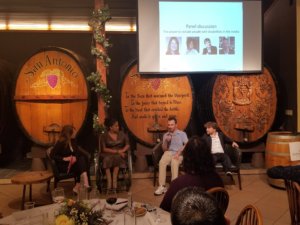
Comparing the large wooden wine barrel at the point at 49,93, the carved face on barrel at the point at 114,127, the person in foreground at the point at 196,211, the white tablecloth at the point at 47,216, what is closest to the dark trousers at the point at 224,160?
the carved face on barrel at the point at 114,127

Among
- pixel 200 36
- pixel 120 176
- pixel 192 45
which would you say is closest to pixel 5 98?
pixel 120 176

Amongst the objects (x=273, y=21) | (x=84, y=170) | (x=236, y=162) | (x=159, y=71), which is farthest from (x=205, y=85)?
(x=84, y=170)

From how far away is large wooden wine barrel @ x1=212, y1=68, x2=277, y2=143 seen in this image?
4.70 meters

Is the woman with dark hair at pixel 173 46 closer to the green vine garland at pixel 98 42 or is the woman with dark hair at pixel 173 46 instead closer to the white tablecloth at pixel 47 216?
the green vine garland at pixel 98 42

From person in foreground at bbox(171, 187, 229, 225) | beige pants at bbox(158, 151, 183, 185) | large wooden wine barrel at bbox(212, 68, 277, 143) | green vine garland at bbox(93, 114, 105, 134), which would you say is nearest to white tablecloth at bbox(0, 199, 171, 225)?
person in foreground at bbox(171, 187, 229, 225)

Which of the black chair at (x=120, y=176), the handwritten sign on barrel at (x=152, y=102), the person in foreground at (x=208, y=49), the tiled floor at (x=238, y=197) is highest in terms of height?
the person in foreground at (x=208, y=49)

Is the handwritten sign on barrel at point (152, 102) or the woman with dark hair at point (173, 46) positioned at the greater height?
the woman with dark hair at point (173, 46)

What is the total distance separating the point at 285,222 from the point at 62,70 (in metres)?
3.23

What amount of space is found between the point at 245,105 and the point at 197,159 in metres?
2.88

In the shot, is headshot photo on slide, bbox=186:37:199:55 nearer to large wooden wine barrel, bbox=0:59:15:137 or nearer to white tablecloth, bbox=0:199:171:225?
large wooden wine barrel, bbox=0:59:15:137

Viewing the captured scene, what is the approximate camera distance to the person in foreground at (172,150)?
13.4 ft

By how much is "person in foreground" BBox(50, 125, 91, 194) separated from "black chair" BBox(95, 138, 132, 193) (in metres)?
0.15

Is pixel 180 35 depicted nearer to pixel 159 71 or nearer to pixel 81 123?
pixel 159 71

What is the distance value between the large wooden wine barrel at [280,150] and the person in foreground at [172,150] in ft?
3.60
